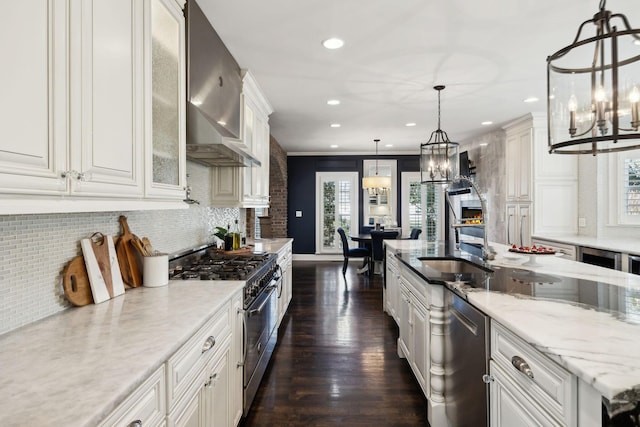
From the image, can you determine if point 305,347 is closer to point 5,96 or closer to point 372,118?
point 5,96

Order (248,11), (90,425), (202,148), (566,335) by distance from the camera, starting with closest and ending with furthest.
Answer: (90,425)
(566,335)
(202,148)
(248,11)

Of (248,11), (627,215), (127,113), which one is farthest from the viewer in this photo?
(627,215)

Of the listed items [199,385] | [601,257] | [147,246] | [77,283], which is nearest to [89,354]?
[199,385]

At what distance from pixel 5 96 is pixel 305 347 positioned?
2.98 metres

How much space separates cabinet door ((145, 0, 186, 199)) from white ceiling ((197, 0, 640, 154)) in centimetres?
59

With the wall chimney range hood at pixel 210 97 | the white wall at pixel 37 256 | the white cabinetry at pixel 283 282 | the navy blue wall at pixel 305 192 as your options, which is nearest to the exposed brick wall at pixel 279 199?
the navy blue wall at pixel 305 192

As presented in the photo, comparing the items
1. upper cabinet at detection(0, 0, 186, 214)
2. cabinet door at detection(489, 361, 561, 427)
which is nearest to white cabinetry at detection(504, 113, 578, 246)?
cabinet door at detection(489, 361, 561, 427)

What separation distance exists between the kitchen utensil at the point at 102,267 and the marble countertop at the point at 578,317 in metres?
1.66

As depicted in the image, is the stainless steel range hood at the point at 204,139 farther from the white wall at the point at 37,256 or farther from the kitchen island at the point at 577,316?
the kitchen island at the point at 577,316

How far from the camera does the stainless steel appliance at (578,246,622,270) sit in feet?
11.6

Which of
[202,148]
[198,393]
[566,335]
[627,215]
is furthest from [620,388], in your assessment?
[627,215]

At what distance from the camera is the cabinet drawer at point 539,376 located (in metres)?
1.00

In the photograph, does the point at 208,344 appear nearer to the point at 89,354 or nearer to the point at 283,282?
the point at 89,354

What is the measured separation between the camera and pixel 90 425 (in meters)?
0.74
